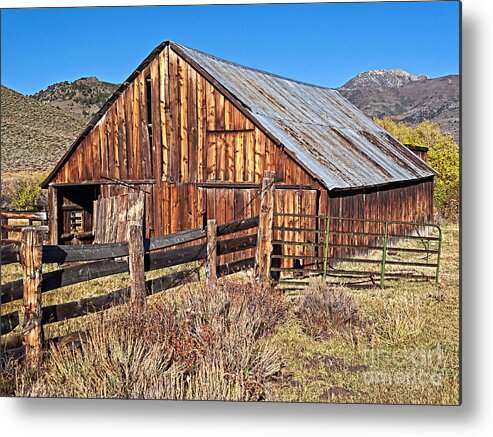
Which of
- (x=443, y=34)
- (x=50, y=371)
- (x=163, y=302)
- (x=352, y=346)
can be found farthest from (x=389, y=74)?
(x=50, y=371)

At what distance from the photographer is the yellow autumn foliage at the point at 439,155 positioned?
45.3ft

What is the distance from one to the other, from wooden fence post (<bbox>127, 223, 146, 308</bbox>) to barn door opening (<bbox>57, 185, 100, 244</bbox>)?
28.2 ft

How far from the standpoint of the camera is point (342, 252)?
40.8 feet

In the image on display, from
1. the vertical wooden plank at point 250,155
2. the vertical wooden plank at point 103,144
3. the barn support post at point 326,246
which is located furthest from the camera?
the vertical wooden plank at point 103,144

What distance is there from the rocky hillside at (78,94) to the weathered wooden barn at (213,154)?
500 millimetres

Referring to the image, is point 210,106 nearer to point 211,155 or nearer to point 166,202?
point 211,155

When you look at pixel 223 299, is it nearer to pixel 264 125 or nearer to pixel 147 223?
pixel 264 125

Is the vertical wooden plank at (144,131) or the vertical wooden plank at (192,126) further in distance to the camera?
the vertical wooden plank at (144,131)

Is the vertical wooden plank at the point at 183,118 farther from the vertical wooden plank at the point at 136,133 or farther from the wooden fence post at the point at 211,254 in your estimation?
the wooden fence post at the point at 211,254

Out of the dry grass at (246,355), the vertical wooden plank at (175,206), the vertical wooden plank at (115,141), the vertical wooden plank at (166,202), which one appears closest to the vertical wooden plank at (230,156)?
the vertical wooden plank at (175,206)

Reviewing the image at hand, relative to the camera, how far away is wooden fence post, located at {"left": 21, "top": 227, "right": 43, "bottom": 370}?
5816 mm

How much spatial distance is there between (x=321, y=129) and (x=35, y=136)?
367 inches

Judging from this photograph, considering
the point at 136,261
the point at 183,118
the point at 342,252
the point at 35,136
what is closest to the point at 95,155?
the point at 183,118

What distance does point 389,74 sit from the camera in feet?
28.5
